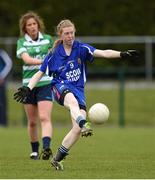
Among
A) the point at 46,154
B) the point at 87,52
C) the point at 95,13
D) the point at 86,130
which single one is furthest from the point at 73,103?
the point at 95,13

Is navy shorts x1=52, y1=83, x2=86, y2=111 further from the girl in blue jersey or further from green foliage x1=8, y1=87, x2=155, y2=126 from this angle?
green foliage x1=8, y1=87, x2=155, y2=126

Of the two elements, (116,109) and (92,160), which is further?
(116,109)

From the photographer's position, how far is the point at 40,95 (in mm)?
12227

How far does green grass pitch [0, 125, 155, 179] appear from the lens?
385 inches

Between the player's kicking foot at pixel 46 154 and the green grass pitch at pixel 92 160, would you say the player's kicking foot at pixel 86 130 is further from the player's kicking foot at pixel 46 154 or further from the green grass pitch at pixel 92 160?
the player's kicking foot at pixel 46 154

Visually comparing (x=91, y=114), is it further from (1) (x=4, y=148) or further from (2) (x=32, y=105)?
(1) (x=4, y=148)

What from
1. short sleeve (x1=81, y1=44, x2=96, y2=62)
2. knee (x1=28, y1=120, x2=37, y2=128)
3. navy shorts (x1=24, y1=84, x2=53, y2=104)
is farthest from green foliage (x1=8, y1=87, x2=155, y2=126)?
short sleeve (x1=81, y1=44, x2=96, y2=62)

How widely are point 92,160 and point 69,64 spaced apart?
1898mm

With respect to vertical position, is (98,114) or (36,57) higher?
(36,57)

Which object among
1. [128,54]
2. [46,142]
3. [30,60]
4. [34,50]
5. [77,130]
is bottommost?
[46,142]

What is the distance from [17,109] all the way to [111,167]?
1477cm

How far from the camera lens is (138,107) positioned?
25.6 meters

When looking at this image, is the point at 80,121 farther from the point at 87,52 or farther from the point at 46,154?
the point at 46,154

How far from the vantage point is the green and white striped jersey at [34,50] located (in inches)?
481
